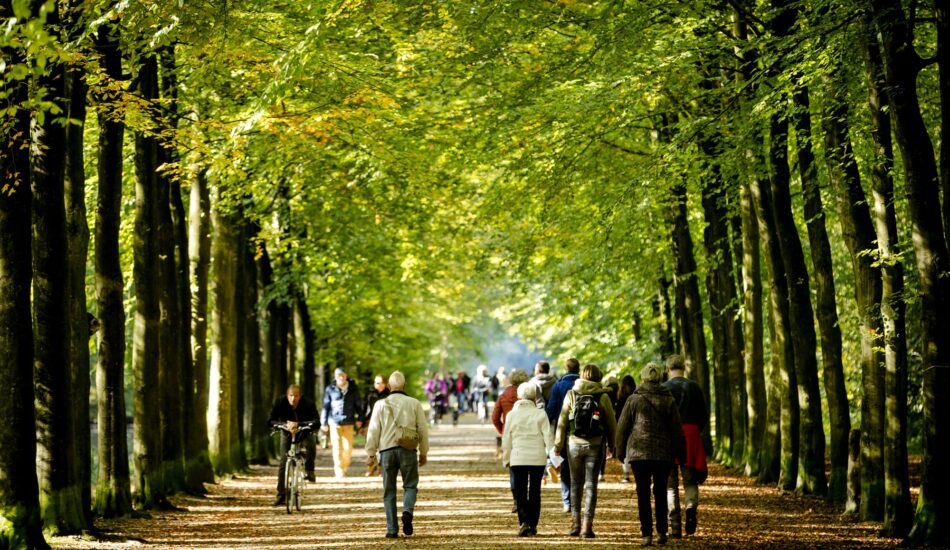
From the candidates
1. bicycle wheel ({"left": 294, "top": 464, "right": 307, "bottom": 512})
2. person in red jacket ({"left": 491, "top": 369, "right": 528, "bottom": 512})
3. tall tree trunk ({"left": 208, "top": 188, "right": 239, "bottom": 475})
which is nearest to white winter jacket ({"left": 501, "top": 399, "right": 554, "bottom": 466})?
person in red jacket ({"left": 491, "top": 369, "right": 528, "bottom": 512})

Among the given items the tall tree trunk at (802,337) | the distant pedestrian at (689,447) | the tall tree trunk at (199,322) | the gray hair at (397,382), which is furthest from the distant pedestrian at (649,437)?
the tall tree trunk at (199,322)

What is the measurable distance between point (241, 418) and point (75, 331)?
13.8 metres

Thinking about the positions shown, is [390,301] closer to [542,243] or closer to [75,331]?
[542,243]

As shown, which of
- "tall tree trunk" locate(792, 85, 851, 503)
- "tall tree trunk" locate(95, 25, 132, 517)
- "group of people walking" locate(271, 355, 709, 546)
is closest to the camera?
"group of people walking" locate(271, 355, 709, 546)

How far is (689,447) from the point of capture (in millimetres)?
15164

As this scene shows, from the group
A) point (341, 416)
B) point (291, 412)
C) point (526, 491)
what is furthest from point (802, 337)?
point (341, 416)

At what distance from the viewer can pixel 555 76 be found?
69.9 feet

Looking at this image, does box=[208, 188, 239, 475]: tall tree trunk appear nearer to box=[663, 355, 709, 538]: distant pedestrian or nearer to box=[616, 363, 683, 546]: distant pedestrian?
box=[663, 355, 709, 538]: distant pedestrian

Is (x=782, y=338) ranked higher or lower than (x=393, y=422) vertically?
higher

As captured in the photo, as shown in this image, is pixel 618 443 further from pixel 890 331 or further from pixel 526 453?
pixel 890 331

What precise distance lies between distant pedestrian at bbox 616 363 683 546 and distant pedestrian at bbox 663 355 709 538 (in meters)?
0.93

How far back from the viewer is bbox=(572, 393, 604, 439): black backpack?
14.4m

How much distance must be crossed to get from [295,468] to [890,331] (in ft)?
29.7

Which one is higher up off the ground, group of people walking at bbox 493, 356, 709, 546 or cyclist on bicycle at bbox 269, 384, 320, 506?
cyclist on bicycle at bbox 269, 384, 320, 506
